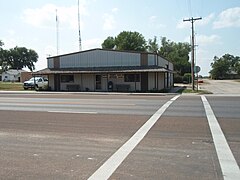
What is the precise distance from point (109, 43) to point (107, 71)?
67.8 meters

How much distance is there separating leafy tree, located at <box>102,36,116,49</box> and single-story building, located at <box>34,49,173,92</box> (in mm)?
61540

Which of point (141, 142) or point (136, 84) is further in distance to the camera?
point (136, 84)

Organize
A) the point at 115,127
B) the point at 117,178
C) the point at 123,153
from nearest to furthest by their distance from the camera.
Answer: the point at 117,178
the point at 123,153
the point at 115,127

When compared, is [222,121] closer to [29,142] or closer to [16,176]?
[29,142]

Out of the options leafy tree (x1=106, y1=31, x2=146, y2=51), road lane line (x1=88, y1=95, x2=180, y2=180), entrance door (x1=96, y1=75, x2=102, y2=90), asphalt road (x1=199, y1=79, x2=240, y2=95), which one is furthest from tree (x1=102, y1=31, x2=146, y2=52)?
road lane line (x1=88, y1=95, x2=180, y2=180)

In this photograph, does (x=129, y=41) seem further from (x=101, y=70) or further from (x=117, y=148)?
(x=117, y=148)

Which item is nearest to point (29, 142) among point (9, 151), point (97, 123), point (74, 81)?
point (9, 151)

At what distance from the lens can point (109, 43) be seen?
340ft

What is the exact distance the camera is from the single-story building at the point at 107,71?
3681 centimetres

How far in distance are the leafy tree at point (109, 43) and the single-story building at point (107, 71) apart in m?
61.5

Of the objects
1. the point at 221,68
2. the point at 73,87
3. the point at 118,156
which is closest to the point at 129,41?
the point at 221,68

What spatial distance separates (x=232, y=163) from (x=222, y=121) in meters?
5.59

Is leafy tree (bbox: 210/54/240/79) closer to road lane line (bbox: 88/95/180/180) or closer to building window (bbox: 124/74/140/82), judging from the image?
building window (bbox: 124/74/140/82)

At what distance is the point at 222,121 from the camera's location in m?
11.7
